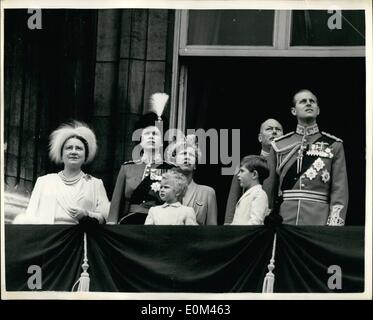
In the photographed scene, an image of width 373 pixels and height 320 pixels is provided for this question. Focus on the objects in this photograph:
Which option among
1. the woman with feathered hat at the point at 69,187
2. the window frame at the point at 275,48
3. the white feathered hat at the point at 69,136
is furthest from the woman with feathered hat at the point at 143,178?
the window frame at the point at 275,48

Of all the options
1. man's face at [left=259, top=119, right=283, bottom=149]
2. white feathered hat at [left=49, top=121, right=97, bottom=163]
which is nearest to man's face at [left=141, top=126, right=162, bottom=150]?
white feathered hat at [left=49, top=121, right=97, bottom=163]

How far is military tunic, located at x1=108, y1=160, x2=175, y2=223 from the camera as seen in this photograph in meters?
13.1

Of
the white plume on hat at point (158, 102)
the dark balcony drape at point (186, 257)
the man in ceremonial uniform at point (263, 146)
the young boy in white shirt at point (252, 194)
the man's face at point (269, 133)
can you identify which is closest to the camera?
the dark balcony drape at point (186, 257)

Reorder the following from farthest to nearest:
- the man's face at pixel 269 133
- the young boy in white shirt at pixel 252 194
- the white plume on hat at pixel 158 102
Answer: the white plume on hat at pixel 158 102, the man's face at pixel 269 133, the young boy in white shirt at pixel 252 194

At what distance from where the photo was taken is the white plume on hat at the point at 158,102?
1330 cm

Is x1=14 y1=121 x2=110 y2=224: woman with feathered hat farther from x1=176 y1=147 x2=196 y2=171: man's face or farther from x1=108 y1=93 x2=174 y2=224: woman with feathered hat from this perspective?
x1=176 y1=147 x2=196 y2=171: man's face

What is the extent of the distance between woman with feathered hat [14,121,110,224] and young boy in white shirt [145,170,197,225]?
43 cm

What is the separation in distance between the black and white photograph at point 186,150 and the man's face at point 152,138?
12mm

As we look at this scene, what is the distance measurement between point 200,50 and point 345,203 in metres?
1.80

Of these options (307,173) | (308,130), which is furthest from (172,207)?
(308,130)

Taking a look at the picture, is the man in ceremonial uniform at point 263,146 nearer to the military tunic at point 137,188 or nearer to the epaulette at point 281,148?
the epaulette at point 281,148

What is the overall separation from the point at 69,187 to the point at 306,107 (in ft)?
6.75

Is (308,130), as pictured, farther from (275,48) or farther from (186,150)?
(186,150)

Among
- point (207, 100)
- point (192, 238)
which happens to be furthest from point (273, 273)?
point (207, 100)
